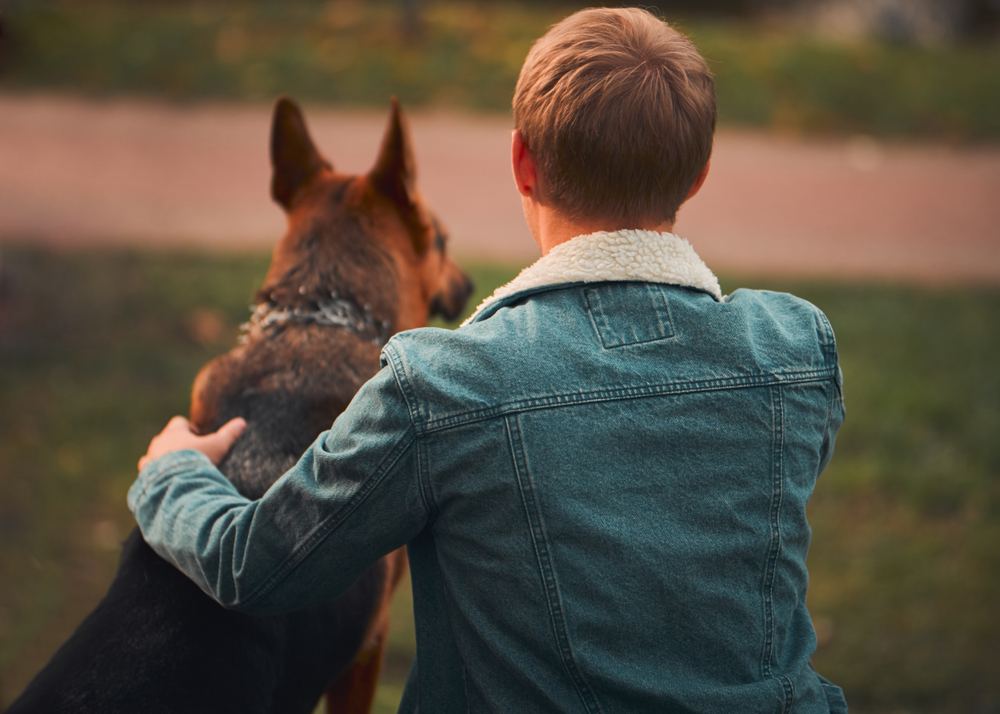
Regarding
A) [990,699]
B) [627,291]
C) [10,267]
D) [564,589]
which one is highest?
[627,291]

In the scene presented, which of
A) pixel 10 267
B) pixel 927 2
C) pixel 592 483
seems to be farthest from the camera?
pixel 927 2

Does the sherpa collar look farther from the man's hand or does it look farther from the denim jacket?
the man's hand

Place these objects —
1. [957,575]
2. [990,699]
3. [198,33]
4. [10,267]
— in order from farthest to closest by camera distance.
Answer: [198,33]
[10,267]
[957,575]
[990,699]

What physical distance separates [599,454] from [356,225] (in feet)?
5.11

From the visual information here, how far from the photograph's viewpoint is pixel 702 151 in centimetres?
172

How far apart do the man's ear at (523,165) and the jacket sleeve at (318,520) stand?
416 millimetres

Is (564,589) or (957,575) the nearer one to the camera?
(564,589)

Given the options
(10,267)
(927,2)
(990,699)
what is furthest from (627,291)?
(927,2)

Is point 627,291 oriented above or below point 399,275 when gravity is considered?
above

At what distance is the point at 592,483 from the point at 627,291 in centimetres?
31

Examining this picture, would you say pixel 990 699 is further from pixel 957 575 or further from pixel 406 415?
pixel 406 415

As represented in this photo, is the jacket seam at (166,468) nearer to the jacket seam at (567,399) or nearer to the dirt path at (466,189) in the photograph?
the jacket seam at (567,399)

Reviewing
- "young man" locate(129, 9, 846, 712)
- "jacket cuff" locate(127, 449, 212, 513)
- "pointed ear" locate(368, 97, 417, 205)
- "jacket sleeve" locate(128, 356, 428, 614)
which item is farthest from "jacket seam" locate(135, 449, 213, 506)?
"pointed ear" locate(368, 97, 417, 205)

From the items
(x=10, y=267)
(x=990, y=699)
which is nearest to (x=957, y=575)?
(x=990, y=699)
